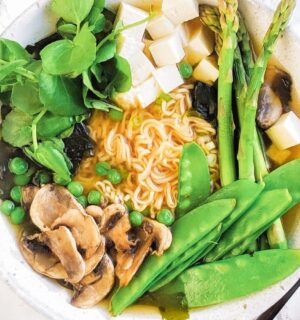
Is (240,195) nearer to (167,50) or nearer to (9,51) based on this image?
(167,50)

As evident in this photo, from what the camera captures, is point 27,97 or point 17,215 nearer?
point 27,97

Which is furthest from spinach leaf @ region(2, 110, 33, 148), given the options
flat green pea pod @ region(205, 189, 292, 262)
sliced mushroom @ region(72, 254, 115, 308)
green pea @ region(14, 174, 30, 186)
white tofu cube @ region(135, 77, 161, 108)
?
flat green pea pod @ region(205, 189, 292, 262)

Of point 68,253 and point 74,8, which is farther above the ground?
point 74,8

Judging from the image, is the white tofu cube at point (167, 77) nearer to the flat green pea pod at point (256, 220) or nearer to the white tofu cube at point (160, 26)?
the white tofu cube at point (160, 26)

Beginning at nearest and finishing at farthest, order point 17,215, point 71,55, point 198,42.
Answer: point 71,55
point 17,215
point 198,42

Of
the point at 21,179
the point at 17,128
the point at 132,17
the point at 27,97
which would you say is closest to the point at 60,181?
the point at 21,179

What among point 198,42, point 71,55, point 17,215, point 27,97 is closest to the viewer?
point 71,55

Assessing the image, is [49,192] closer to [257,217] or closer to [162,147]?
[162,147]
